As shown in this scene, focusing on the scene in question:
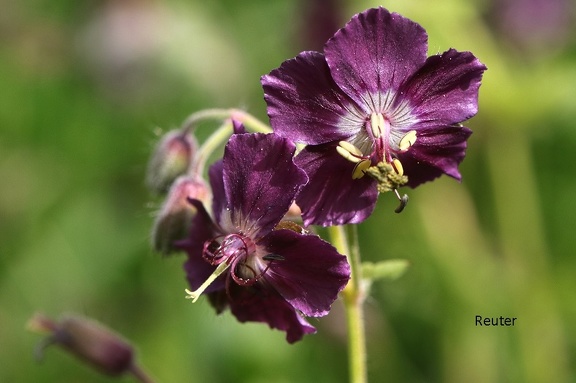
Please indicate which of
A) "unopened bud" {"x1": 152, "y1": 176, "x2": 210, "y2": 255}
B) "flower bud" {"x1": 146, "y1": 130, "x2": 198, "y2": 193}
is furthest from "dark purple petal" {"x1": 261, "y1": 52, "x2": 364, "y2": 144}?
"flower bud" {"x1": 146, "y1": 130, "x2": 198, "y2": 193}

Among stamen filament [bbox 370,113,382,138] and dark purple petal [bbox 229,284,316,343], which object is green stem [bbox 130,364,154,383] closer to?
dark purple petal [bbox 229,284,316,343]

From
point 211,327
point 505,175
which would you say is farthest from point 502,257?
point 211,327

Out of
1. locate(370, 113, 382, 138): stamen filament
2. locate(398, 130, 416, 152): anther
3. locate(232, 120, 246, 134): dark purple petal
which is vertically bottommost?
locate(232, 120, 246, 134): dark purple petal

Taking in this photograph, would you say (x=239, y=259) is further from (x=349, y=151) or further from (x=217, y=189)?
(x=349, y=151)

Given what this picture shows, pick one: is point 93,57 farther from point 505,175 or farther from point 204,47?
point 505,175

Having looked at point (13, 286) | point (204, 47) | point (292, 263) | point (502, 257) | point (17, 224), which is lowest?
point (292, 263)

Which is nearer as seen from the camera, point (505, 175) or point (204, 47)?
point (505, 175)

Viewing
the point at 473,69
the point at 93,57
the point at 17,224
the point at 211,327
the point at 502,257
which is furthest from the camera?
the point at 93,57
